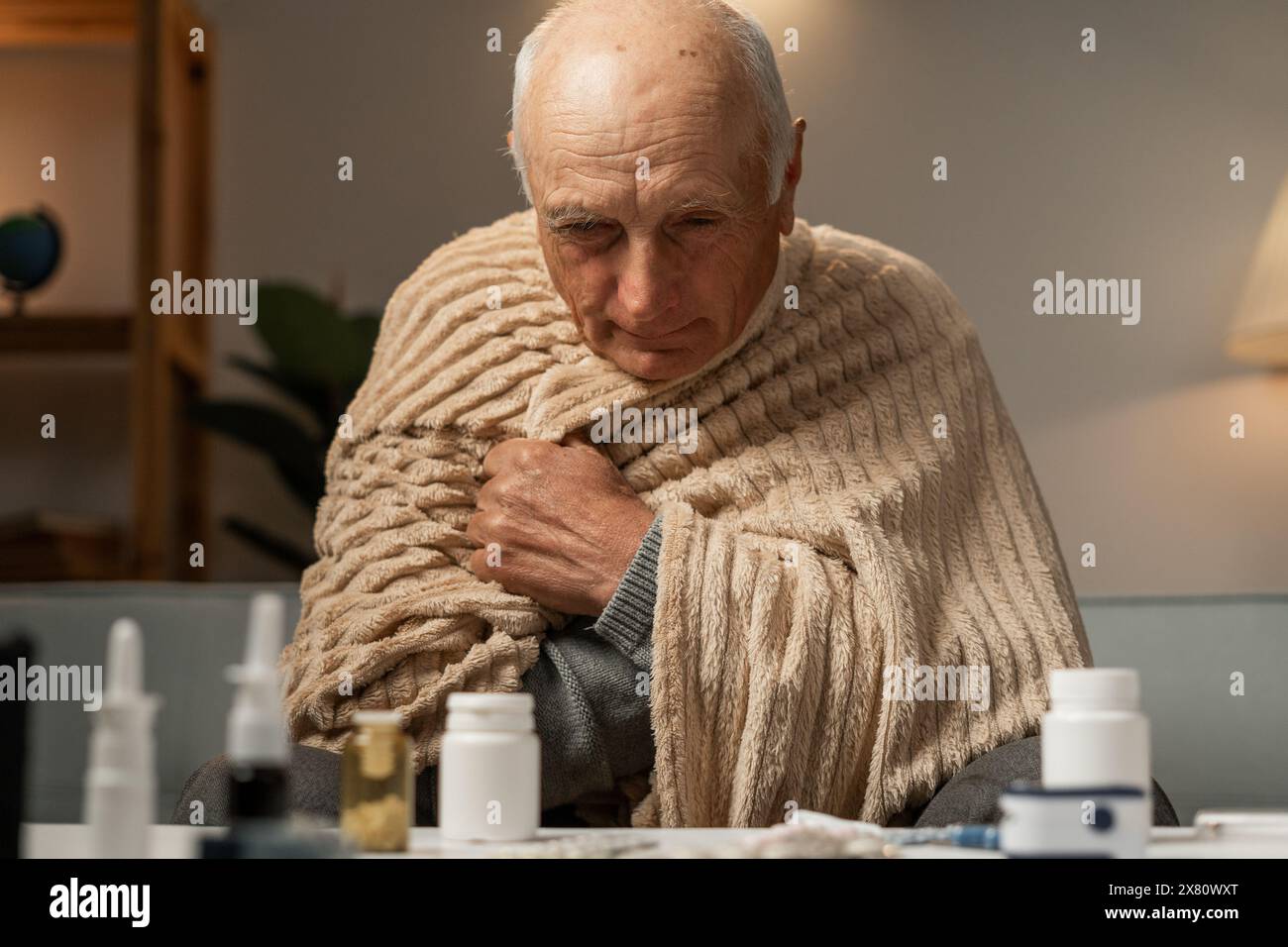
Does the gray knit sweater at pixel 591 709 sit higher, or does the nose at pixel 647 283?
the nose at pixel 647 283

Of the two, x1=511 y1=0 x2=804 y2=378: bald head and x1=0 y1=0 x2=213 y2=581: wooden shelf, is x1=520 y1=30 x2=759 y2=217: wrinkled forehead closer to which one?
x1=511 y1=0 x2=804 y2=378: bald head

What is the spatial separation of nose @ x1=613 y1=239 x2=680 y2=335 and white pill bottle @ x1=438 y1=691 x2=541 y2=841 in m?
0.62

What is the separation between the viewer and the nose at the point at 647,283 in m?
1.36

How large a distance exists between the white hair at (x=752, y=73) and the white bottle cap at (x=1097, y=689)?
74 centimetres

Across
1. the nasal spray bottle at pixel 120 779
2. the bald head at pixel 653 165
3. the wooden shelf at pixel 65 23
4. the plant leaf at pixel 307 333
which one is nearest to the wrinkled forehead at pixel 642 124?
the bald head at pixel 653 165

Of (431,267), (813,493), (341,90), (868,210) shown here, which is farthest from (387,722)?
(341,90)

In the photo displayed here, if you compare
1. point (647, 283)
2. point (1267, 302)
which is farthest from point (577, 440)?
point (1267, 302)

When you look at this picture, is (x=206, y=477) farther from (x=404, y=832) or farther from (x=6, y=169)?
(x=404, y=832)

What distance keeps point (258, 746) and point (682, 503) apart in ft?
2.40

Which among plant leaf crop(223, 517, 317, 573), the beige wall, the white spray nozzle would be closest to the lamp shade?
the beige wall

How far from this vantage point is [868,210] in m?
2.89

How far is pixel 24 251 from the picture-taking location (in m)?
3.24

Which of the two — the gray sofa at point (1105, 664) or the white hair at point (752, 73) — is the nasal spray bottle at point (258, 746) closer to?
the white hair at point (752, 73)

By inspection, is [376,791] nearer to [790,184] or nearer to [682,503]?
[682,503]
